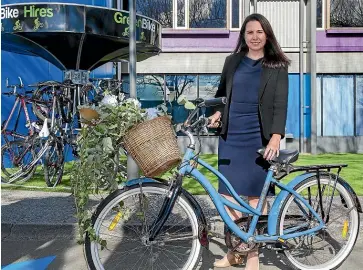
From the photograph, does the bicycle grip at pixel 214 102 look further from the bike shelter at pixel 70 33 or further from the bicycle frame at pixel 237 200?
the bike shelter at pixel 70 33

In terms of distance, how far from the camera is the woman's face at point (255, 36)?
3818 millimetres

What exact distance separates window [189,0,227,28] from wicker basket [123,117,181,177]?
1711 centimetres

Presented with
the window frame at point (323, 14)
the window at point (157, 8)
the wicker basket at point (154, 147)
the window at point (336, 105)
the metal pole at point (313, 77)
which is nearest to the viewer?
the wicker basket at point (154, 147)

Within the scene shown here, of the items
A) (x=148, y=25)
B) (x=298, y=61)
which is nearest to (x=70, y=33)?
(x=148, y=25)

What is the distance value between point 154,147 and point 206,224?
2.30 ft

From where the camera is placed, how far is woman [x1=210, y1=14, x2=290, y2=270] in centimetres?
378

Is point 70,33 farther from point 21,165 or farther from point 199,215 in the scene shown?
point 199,215

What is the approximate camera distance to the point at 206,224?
11.5ft

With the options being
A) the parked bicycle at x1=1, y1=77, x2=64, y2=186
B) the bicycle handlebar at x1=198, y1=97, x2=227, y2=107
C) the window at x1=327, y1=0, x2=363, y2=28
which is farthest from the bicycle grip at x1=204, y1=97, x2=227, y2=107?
the window at x1=327, y1=0, x2=363, y2=28

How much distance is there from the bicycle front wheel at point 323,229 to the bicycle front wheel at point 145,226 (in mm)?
694

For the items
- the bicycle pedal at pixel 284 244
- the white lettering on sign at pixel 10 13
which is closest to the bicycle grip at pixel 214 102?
the bicycle pedal at pixel 284 244

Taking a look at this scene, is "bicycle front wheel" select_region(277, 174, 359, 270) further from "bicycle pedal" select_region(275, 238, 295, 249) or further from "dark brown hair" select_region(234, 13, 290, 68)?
"dark brown hair" select_region(234, 13, 290, 68)

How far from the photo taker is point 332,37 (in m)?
19.5

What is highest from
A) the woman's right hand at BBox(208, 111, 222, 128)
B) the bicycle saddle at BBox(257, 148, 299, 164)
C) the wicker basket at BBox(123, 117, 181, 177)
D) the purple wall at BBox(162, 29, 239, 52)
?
the purple wall at BBox(162, 29, 239, 52)
